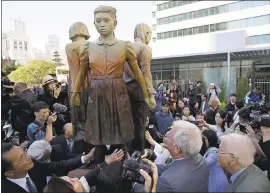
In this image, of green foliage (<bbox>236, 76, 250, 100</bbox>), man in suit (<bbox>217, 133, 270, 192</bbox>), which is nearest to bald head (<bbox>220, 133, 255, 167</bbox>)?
man in suit (<bbox>217, 133, 270, 192</bbox>)

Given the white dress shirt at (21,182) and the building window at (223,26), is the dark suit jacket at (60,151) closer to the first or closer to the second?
the white dress shirt at (21,182)

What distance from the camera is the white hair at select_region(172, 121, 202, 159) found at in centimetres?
237

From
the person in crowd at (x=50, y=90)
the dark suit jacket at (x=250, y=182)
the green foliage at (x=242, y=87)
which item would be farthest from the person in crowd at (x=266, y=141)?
the green foliage at (x=242, y=87)

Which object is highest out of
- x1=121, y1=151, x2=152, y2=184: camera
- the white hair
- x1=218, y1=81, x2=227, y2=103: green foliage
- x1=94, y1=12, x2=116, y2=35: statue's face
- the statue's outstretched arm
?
x1=94, y1=12, x2=116, y2=35: statue's face

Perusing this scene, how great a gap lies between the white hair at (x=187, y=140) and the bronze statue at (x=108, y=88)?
30.3 inches

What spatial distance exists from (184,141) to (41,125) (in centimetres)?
233

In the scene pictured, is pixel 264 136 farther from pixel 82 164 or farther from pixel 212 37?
pixel 212 37

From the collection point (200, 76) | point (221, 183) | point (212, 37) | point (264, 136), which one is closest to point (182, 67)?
point (200, 76)

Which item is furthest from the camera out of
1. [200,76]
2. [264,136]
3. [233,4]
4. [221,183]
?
[233,4]

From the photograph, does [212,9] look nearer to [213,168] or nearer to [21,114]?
[21,114]

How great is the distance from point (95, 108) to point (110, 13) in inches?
34.4

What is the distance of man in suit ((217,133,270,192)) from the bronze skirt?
990 mm

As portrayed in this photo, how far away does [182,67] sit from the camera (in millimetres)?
19406

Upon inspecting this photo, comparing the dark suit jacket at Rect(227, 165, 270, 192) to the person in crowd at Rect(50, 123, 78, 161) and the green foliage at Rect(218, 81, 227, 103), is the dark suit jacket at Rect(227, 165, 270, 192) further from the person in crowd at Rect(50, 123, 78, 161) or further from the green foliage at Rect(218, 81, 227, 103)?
the green foliage at Rect(218, 81, 227, 103)
